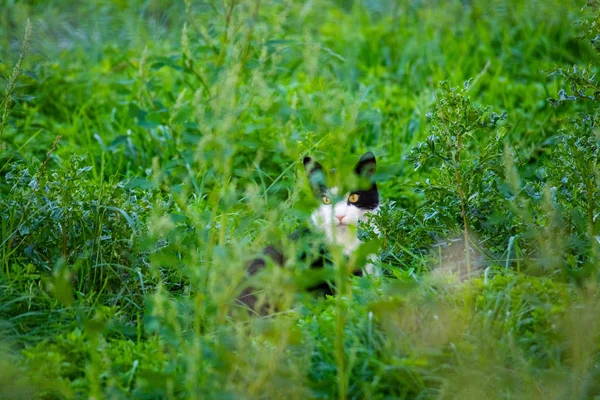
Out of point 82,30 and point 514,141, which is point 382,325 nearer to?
point 514,141

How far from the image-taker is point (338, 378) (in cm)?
210

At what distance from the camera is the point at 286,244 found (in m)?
2.12

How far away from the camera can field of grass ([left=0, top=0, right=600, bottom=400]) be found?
6.83 feet

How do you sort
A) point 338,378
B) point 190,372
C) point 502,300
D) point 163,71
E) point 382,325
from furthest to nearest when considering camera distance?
point 163,71, point 502,300, point 382,325, point 338,378, point 190,372

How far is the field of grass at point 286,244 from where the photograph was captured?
208 centimetres

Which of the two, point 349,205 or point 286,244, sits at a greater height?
point 286,244

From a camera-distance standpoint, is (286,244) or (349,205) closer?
(286,244)

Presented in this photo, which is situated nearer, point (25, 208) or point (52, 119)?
point (25, 208)

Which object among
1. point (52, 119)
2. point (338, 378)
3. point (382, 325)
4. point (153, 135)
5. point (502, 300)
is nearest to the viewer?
point (338, 378)

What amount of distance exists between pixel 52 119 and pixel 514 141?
2.62 m

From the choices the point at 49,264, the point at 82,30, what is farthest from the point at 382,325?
the point at 82,30

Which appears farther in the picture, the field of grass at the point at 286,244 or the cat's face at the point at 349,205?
the cat's face at the point at 349,205

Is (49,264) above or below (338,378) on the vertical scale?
below

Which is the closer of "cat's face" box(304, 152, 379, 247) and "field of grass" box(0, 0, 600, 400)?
"field of grass" box(0, 0, 600, 400)
